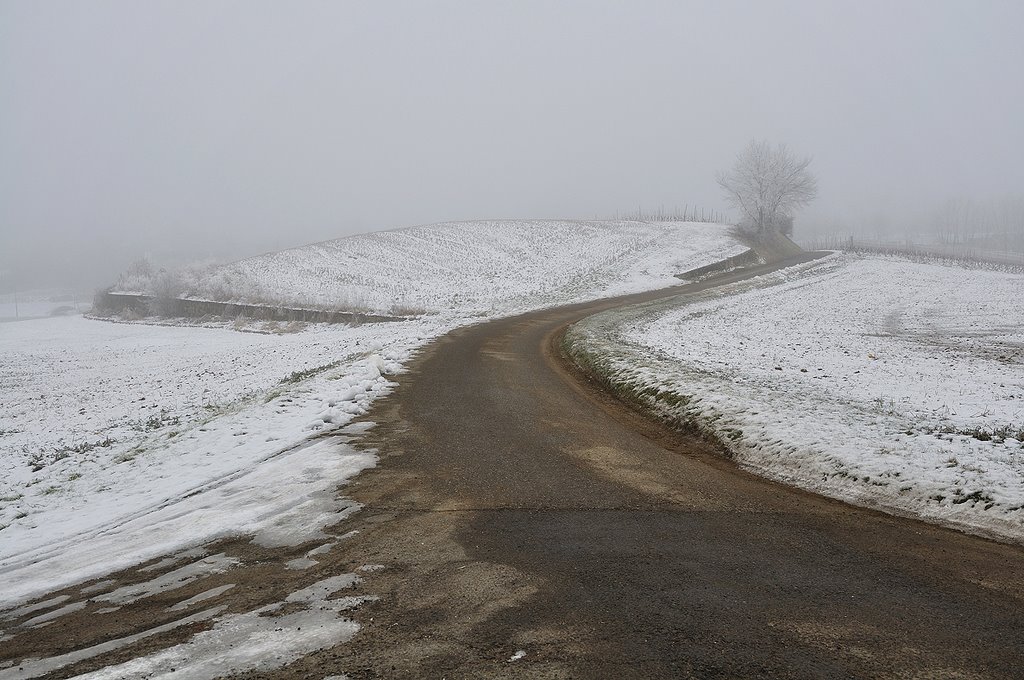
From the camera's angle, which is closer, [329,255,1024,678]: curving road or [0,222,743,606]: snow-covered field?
[329,255,1024,678]: curving road

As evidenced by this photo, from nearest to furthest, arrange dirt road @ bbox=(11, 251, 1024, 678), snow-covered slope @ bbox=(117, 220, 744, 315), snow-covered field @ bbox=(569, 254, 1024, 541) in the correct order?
dirt road @ bbox=(11, 251, 1024, 678)
snow-covered field @ bbox=(569, 254, 1024, 541)
snow-covered slope @ bbox=(117, 220, 744, 315)

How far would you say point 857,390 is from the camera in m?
12.2

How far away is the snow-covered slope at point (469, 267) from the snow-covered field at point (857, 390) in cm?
1636

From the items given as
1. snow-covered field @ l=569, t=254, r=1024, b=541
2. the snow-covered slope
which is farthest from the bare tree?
snow-covered field @ l=569, t=254, r=1024, b=541

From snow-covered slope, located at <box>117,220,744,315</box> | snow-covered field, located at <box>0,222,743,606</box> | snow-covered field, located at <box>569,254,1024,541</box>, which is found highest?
snow-covered slope, located at <box>117,220,744,315</box>

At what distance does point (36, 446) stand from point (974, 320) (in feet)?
110

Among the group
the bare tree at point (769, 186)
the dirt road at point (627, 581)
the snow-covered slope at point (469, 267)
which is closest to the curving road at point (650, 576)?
the dirt road at point (627, 581)

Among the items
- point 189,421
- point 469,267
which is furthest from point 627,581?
point 469,267

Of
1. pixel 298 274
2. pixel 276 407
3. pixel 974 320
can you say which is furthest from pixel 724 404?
pixel 298 274

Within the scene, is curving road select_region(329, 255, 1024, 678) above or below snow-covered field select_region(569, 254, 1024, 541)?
below

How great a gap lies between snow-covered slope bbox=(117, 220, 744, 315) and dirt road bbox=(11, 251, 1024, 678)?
27.9 meters

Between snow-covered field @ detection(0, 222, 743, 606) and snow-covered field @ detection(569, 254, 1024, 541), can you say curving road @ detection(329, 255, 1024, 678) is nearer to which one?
snow-covered field @ detection(569, 254, 1024, 541)

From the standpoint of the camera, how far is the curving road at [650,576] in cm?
377

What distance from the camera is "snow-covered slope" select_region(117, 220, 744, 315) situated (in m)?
43.9
